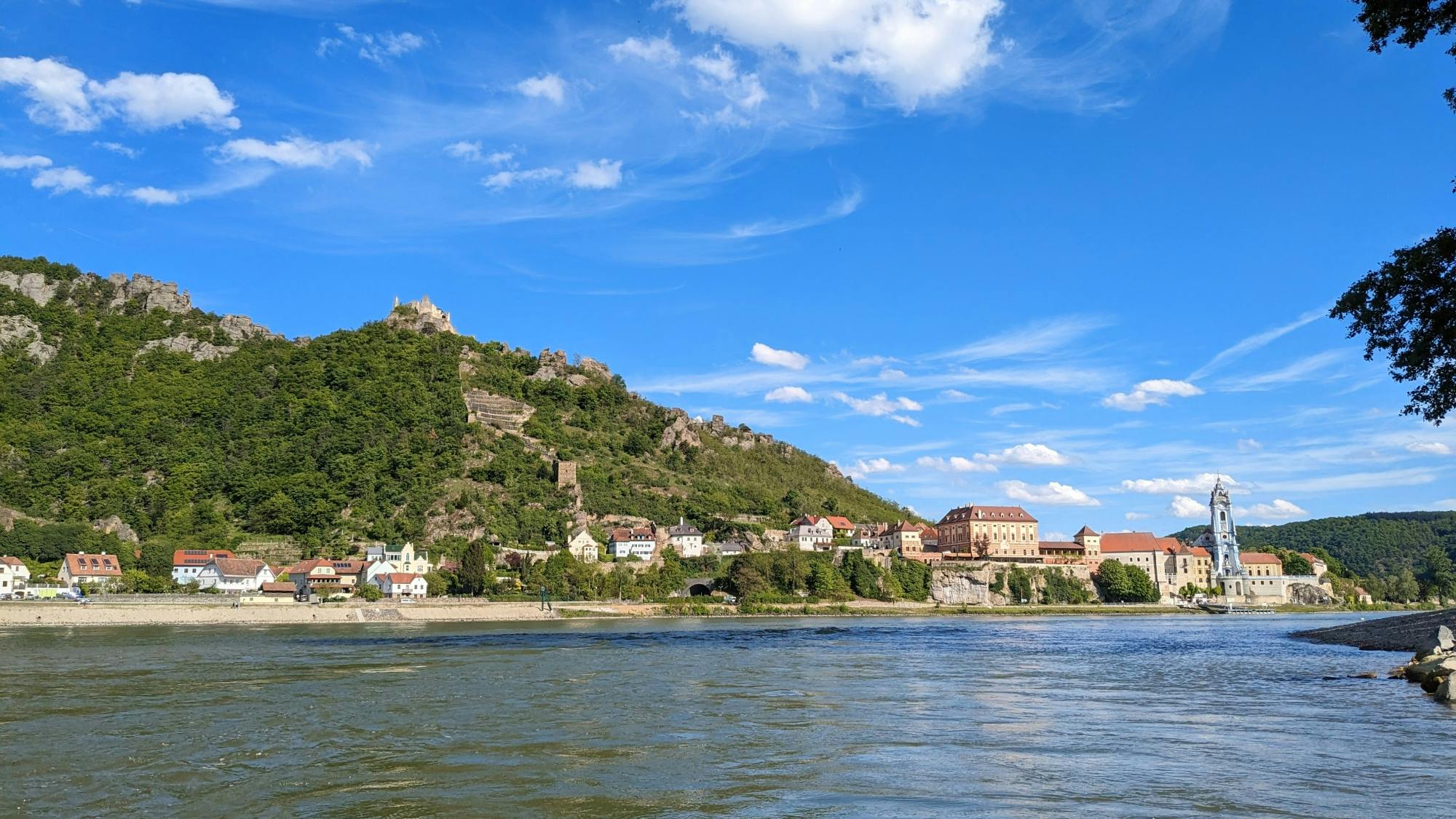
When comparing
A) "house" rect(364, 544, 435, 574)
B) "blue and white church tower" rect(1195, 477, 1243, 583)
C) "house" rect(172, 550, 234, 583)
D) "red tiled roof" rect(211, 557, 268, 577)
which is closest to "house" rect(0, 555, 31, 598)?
"house" rect(172, 550, 234, 583)

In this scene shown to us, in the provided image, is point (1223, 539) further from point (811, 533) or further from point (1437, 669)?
point (1437, 669)

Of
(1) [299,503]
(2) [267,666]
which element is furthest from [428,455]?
(2) [267,666]

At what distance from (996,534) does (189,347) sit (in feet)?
437

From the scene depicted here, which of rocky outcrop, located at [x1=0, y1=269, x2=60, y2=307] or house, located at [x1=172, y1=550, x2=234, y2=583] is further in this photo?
rocky outcrop, located at [x1=0, y1=269, x2=60, y2=307]

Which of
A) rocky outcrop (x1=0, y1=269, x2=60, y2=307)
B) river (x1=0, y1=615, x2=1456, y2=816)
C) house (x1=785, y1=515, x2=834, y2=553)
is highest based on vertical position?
rocky outcrop (x1=0, y1=269, x2=60, y2=307)

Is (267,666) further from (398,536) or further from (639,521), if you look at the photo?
(639,521)

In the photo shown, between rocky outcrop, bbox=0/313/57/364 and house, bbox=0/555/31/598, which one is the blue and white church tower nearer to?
house, bbox=0/555/31/598

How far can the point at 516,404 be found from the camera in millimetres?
159500

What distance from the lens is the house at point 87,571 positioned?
94.8 metres

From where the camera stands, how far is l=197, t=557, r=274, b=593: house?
318ft

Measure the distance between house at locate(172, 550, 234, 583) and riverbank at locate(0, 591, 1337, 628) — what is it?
20.2 m

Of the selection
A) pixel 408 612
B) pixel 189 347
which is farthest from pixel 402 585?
pixel 189 347

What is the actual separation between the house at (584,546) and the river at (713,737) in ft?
257

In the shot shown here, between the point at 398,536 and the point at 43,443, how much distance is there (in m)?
53.7
